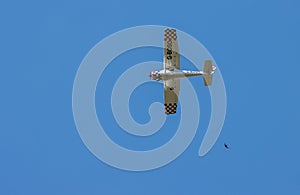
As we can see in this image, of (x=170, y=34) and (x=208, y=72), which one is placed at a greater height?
(x=170, y=34)

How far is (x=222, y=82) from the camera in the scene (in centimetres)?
3559

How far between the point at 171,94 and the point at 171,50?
3361 millimetres

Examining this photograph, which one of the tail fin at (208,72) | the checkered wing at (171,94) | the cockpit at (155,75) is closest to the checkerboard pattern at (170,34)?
the cockpit at (155,75)

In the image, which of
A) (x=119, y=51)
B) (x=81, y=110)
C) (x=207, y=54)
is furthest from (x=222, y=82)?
(x=81, y=110)

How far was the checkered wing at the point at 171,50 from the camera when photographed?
36125 mm

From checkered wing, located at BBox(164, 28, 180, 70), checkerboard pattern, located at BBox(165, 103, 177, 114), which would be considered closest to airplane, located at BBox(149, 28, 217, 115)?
checkered wing, located at BBox(164, 28, 180, 70)

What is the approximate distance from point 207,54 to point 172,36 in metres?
3.08

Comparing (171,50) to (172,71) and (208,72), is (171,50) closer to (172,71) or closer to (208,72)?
(172,71)

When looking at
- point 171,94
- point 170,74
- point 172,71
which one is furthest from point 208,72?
point 171,94

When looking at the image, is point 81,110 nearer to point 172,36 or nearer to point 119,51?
point 119,51

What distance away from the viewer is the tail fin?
34.6 meters

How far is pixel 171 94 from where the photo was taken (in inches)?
1480

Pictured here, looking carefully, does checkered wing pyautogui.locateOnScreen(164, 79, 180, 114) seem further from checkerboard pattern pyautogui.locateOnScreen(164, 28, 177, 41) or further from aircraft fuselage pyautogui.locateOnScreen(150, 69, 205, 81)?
checkerboard pattern pyautogui.locateOnScreen(164, 28, 177, 41)

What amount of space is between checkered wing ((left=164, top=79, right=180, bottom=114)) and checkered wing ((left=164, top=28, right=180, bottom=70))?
1164 millimetres
